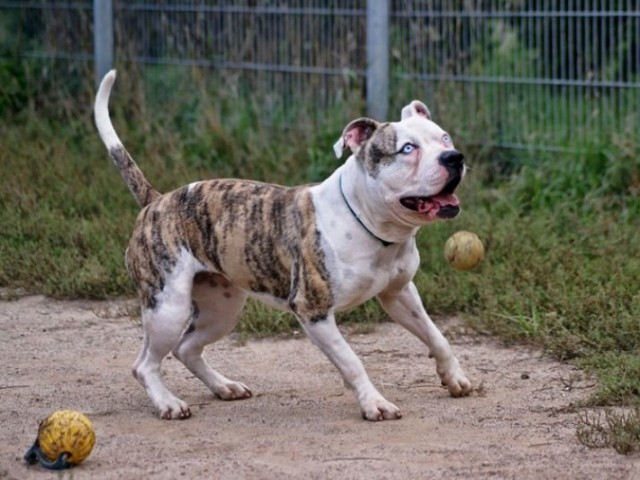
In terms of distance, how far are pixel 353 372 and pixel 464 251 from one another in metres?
1.70

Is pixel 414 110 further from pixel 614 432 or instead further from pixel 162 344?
pixel 614 432

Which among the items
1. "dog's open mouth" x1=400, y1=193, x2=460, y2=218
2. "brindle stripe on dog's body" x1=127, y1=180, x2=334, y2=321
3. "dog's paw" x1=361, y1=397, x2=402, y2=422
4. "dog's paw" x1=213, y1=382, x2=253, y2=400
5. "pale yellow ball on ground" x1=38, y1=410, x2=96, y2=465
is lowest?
"dog's paw" x1=213, y1=382, x2=253, y2=400

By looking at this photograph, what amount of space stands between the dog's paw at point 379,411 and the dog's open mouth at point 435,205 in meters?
0.78

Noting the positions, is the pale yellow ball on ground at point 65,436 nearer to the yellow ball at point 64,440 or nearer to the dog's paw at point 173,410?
the yellow ball at point 64,440

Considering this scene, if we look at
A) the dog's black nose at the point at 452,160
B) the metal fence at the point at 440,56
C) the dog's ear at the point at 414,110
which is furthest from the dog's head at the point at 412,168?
the metal fence at the point at 440,56

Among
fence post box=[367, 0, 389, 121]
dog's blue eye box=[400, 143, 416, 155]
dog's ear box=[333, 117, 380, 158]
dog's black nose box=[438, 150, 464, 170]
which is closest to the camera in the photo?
dog's black nose box=[438, 150, 464, 170]

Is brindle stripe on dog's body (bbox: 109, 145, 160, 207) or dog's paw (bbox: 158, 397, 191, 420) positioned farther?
brindle stripe on dog's body (bbox: 109, 145, 160, 207)

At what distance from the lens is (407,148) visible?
5.41m

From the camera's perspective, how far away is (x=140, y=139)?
10664 mm

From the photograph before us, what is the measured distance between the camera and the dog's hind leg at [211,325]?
6.07 metres

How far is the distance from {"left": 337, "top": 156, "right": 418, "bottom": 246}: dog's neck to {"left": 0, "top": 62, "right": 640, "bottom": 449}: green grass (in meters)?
1.05

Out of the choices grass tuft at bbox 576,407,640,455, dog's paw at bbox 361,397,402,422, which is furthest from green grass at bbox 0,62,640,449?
dog's paw at bbox 361,397,402,422

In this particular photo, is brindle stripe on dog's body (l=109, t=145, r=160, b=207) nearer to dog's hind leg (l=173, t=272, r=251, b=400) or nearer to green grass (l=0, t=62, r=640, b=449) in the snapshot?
dog's hind leg (l=173, t=272, r=251, b=400)

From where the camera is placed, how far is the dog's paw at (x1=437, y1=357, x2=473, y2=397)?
5.85m
